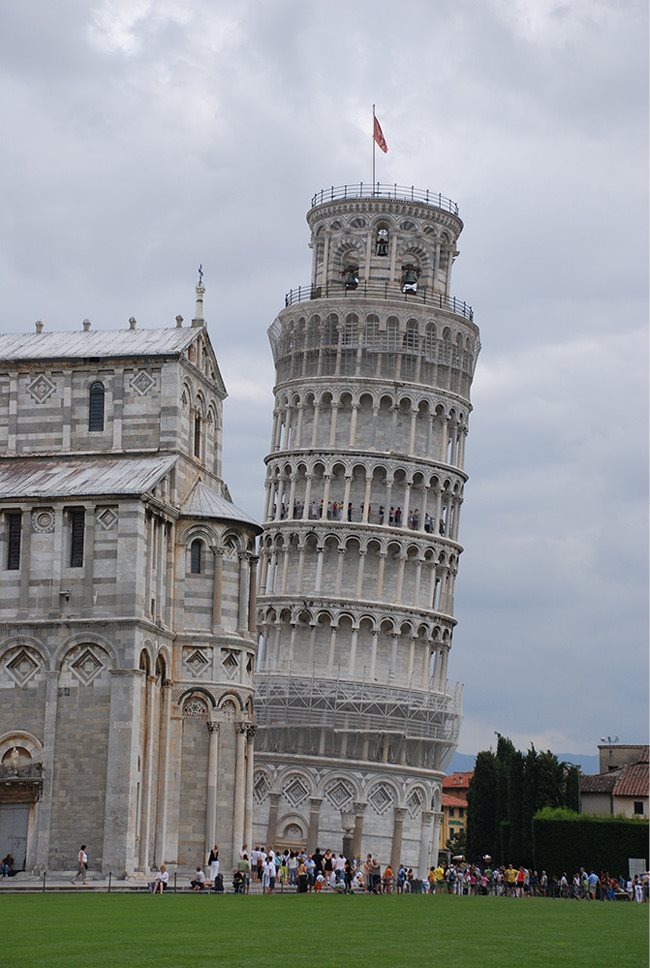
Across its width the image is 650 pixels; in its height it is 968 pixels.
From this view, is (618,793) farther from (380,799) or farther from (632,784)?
(380,799)

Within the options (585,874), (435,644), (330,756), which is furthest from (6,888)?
(435,644)

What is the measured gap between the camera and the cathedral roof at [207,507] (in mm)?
61406

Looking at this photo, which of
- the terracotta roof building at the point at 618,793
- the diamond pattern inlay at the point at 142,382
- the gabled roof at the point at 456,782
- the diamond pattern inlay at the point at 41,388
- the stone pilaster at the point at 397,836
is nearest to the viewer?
the diamond pattern inlay at the point at 142,382

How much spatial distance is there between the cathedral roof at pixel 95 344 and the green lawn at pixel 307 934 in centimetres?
2311

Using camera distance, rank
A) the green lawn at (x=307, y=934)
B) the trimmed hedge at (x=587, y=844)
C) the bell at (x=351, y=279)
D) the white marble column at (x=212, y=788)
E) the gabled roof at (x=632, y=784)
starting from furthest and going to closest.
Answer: the gabled roof at (x=632, y=784) < the bell at (x=351, y=279) < the trimmed hedge at (x=587, y=844) < the white marble column at (x=212, y=788) < the green lawn at (x=307, y=934)

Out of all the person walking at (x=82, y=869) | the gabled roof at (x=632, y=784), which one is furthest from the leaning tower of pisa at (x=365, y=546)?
the person walking at (x=82, y=869)

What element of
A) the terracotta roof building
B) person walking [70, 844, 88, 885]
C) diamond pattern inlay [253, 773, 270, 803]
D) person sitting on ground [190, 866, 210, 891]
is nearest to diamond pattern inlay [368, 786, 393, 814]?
diamond pattern inlay [253, 773, 270, 803]

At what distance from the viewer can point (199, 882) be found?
178 ft

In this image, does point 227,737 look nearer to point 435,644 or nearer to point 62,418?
point 62,418

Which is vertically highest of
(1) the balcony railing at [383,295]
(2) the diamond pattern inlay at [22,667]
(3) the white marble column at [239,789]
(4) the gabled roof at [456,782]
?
(1) the balcony railing at [383,295]

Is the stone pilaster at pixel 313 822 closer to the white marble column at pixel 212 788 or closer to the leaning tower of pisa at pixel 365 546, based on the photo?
the leaning tower of pisa at pixel 365 546

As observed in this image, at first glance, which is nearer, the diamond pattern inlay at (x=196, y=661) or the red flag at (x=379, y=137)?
the diamond pattern inlay at (x=196, y=661)

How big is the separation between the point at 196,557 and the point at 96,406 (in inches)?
268

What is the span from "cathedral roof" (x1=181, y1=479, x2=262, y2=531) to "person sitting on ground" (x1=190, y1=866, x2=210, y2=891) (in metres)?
12.4
